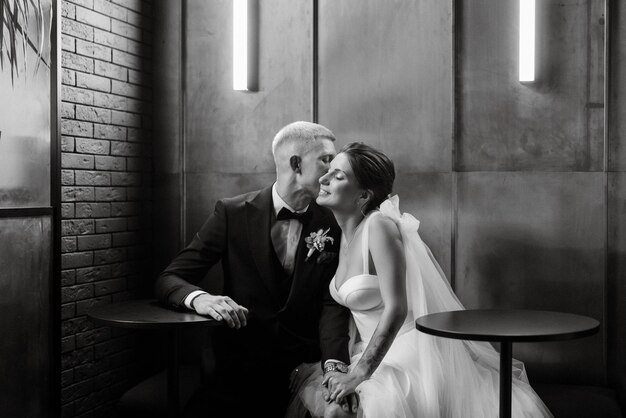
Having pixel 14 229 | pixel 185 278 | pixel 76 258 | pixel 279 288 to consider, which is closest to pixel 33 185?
pixel 14 229

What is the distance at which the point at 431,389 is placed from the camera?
2.88 m

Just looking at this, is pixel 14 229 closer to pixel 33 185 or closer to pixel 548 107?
pixel 33 185

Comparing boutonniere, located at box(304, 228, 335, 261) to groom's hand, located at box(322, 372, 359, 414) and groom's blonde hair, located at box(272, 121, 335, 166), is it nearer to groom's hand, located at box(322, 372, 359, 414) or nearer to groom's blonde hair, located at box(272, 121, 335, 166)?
groom's blonde hair, located at box(272, 121, 335, 166)

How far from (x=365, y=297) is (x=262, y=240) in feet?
1.99

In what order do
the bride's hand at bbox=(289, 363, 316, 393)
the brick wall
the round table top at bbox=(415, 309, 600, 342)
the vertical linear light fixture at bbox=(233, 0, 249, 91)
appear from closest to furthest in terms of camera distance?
the round table top at bbox=(415, 309, 600, 342) → the bride's hand at bbox=(289, 363, 316, 393) → the brick wall → the vertical linear light fixture at bbox=(233, 0, 249, 91)

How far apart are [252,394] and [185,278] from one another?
63 centimetres

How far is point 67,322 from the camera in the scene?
371 cm

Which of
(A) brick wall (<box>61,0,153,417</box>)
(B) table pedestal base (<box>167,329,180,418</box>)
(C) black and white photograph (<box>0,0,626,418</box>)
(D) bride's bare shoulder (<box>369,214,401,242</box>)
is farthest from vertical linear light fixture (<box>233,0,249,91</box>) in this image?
(B) table pedestal base (<box>167,329,180,418</box>)

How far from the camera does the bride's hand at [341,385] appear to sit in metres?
2.80

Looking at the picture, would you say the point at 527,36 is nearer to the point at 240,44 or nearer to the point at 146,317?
the point at 240,44

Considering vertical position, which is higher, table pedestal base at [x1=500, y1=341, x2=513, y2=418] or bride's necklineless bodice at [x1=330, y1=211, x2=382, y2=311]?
bride's necklineless bodice at [x1=330, y1=211, x2=382, y2=311]

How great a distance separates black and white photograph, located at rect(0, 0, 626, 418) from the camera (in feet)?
10.4

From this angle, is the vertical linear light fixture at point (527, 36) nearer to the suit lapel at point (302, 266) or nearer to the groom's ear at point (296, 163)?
the groom's ear at point (296, 163)

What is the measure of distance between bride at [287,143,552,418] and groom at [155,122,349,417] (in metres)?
0.13
